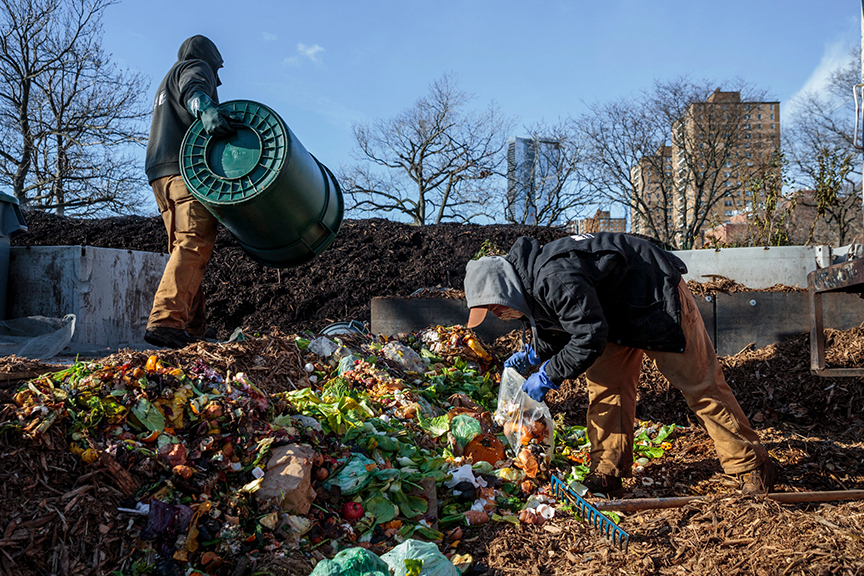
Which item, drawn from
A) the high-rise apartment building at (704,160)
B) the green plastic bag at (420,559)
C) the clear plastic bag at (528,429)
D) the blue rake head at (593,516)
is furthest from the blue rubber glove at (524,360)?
the high-rise apartment building at (704,160)

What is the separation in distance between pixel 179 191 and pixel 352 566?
3173 mm

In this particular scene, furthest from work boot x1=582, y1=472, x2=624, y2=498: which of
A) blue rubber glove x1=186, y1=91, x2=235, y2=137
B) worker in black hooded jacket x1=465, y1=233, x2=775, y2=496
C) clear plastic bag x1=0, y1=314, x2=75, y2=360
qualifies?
clear plastic bag x1=0, y1=314, x2=75, y2=360

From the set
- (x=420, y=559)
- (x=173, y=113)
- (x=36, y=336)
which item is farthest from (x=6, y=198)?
(x=420, y=559)

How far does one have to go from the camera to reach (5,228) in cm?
524

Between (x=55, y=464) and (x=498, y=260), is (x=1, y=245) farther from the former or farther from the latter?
(x=498, y=260)

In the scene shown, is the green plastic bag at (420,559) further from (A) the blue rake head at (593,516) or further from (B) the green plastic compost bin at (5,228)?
(B) the green plastic compost bin at (5,228)

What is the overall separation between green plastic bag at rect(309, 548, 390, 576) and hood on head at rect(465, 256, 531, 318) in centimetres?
123

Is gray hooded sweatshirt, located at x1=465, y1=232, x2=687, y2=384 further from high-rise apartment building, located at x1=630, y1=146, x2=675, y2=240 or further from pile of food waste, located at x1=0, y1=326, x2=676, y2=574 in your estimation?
high-rise apartment building, located at x1=630, y1=146, x2=675, y2=240

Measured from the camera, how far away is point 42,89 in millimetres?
16391

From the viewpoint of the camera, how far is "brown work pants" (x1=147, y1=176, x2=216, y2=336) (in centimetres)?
388

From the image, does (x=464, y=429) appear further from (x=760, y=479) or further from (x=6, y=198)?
(x=6, y=198)

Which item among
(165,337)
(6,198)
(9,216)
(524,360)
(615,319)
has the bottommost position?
(524,360)

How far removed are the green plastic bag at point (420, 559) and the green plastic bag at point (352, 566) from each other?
0.07 m

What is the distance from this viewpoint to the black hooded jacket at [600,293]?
2.60 metres
